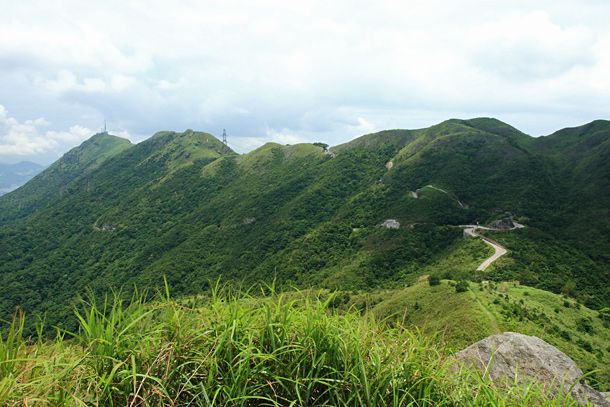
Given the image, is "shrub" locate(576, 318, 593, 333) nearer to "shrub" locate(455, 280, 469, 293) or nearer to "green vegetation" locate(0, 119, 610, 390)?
"green vegetation" locate(0, 119, 610, 390)

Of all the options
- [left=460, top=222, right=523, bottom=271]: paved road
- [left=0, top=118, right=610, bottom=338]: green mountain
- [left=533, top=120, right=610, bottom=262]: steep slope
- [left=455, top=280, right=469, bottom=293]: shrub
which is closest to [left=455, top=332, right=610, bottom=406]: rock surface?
[left=455, top=280, right=469, bottom=293]: shrub

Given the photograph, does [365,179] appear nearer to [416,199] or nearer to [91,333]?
[416,199]

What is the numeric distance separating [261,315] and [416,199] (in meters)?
92.5

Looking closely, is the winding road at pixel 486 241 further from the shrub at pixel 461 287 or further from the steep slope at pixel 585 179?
the shrub at pixel 461 287

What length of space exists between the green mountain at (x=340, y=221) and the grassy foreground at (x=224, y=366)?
4133 cm

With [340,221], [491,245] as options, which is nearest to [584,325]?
[491,245]

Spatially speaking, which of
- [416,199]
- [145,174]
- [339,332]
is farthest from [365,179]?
[145,174]

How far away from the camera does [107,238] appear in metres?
119

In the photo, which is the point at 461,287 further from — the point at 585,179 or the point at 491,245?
the point at 585,179

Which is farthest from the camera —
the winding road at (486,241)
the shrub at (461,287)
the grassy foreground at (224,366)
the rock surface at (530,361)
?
the winding road at (486,241)

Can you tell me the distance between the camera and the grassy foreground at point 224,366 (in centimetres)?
312

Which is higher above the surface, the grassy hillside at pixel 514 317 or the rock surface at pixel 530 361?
the rock surface at pixel 530 361

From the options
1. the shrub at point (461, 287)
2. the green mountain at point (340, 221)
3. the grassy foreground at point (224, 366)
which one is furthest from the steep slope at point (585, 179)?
the grassy foreground at point (224, 366)

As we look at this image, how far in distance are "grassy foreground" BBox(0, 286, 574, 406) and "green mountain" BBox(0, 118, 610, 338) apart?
41.3 m
